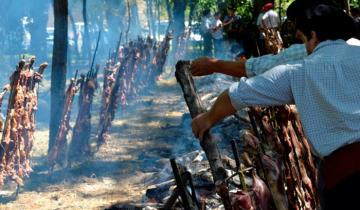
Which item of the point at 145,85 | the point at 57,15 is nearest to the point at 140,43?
the point at 145,85

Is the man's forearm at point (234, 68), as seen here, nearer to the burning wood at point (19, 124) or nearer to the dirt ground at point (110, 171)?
the dirt ground at point (110, 171)

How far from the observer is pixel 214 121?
8.26 ft

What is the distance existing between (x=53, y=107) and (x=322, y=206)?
6.29m

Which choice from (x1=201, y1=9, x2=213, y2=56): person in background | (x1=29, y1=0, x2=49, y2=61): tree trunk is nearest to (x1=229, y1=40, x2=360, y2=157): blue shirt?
(x1=201, y1=9, x2=213, y2=56): person in background

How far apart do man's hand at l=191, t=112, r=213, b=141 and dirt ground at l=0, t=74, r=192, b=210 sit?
14.3 ft

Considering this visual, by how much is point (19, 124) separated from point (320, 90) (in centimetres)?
526

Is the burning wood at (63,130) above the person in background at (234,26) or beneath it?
beneath

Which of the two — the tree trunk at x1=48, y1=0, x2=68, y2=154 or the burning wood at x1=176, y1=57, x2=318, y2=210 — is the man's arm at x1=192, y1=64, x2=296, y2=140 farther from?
the tree trunk at x1=48, y1=0, x2=68, y2=154

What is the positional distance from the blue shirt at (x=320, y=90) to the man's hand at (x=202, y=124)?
16cm

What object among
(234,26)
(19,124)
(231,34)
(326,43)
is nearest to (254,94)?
(326,43)

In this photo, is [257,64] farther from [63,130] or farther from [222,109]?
[63,130]

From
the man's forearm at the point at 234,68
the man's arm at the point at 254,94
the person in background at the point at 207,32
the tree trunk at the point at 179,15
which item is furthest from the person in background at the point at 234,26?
the man's arm at the point at 254,94

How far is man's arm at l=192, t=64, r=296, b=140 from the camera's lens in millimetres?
2445

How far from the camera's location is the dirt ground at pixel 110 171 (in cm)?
694
